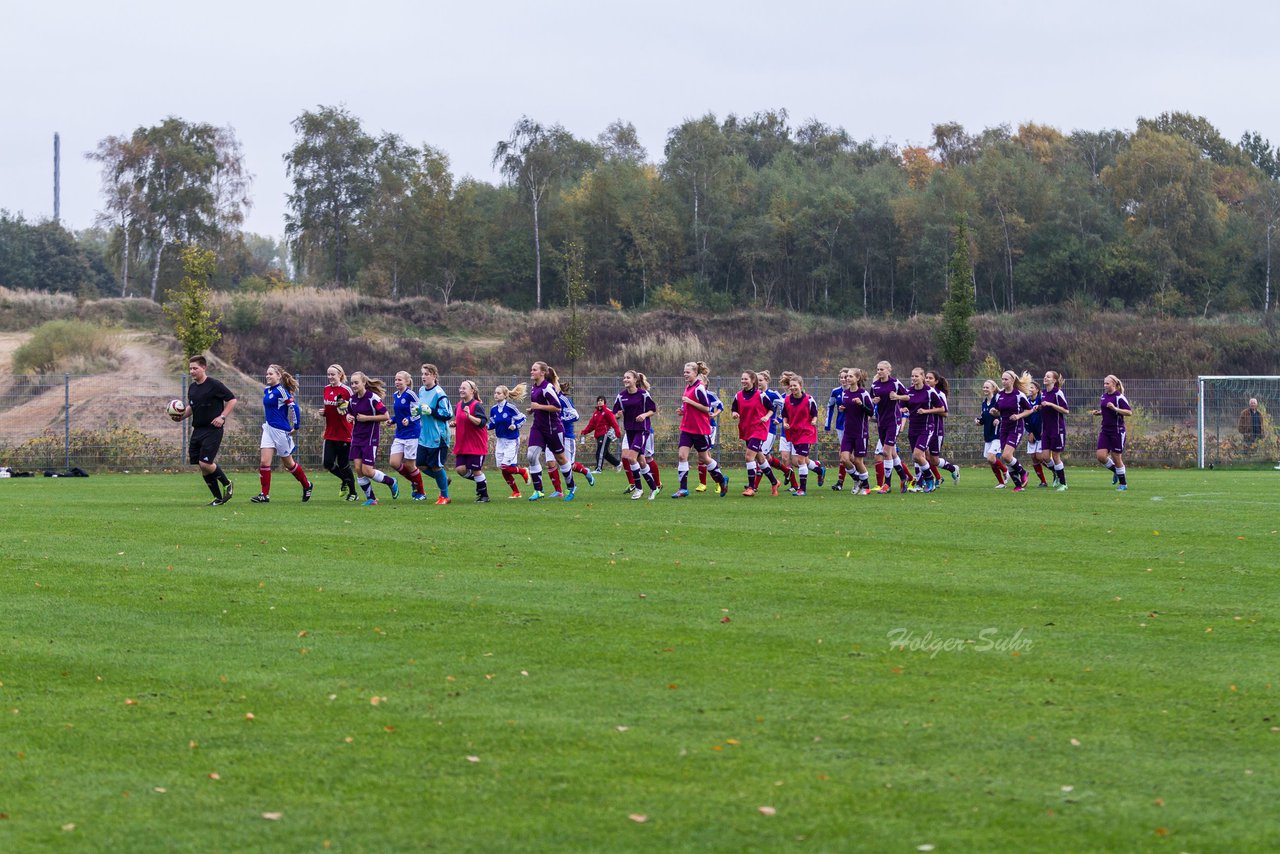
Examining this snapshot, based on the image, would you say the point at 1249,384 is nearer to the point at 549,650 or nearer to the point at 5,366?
the point at 549,650

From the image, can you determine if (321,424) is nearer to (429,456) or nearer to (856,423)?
(429,456)

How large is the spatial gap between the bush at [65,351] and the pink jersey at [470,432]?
28.1 m

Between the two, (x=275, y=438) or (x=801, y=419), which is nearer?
(x=275, y=438)

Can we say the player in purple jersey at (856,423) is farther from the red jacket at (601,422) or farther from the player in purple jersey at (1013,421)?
the red jacket at (601,422)

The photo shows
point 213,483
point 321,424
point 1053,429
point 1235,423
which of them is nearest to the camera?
point 213,483

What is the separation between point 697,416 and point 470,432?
3.47 m

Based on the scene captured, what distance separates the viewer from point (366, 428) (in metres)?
22.0

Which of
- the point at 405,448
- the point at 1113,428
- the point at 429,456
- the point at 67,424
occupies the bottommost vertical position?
the point at 429,456

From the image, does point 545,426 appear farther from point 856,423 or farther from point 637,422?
point 856,423

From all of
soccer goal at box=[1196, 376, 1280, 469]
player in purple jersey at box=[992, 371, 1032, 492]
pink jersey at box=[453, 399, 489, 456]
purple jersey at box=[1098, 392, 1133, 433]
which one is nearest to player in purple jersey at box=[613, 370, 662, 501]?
pink jersey at box=[453, 399, 489, 456]

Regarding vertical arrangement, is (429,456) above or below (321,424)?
below

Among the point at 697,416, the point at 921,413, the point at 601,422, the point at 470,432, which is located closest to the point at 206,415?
the point at 470,432

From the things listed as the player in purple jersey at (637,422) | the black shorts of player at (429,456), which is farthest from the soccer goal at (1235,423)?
the black shorts of player at (429,456)

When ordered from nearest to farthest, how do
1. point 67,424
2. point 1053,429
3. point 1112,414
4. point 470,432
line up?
point 470,432, point 1053,429, point 1112,414, point 67,424
